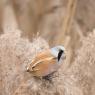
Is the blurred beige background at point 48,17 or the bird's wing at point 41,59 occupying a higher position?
the blurred beige background at point 48,17

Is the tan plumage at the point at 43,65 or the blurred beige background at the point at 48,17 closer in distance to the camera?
the tan plumage at the point at 43,65

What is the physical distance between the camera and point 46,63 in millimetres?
1549

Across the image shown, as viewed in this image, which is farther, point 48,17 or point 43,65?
point 48,17

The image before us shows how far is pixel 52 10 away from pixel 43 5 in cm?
11

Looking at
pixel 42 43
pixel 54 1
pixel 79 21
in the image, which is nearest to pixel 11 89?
pixel 42 43

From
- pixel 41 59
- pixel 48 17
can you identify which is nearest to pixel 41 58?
pixel 41 59

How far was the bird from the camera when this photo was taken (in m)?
1.54

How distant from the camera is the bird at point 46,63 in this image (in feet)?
5.05

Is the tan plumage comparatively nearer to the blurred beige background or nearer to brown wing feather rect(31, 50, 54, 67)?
brown wing feather rect(31, 50, 54, 67)

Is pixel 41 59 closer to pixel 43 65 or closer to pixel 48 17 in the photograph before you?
pixel 43 65

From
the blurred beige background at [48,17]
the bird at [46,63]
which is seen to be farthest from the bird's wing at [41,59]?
the blurred beige background at [48,17]

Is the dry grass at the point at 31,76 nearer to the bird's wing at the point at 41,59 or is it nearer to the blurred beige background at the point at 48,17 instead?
the bird's wing at the point at 41,59

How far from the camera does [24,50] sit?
1688 mm

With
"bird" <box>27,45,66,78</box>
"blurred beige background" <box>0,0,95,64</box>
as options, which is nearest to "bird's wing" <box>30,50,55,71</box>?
"bird" <box>27,45,66,78</box>
